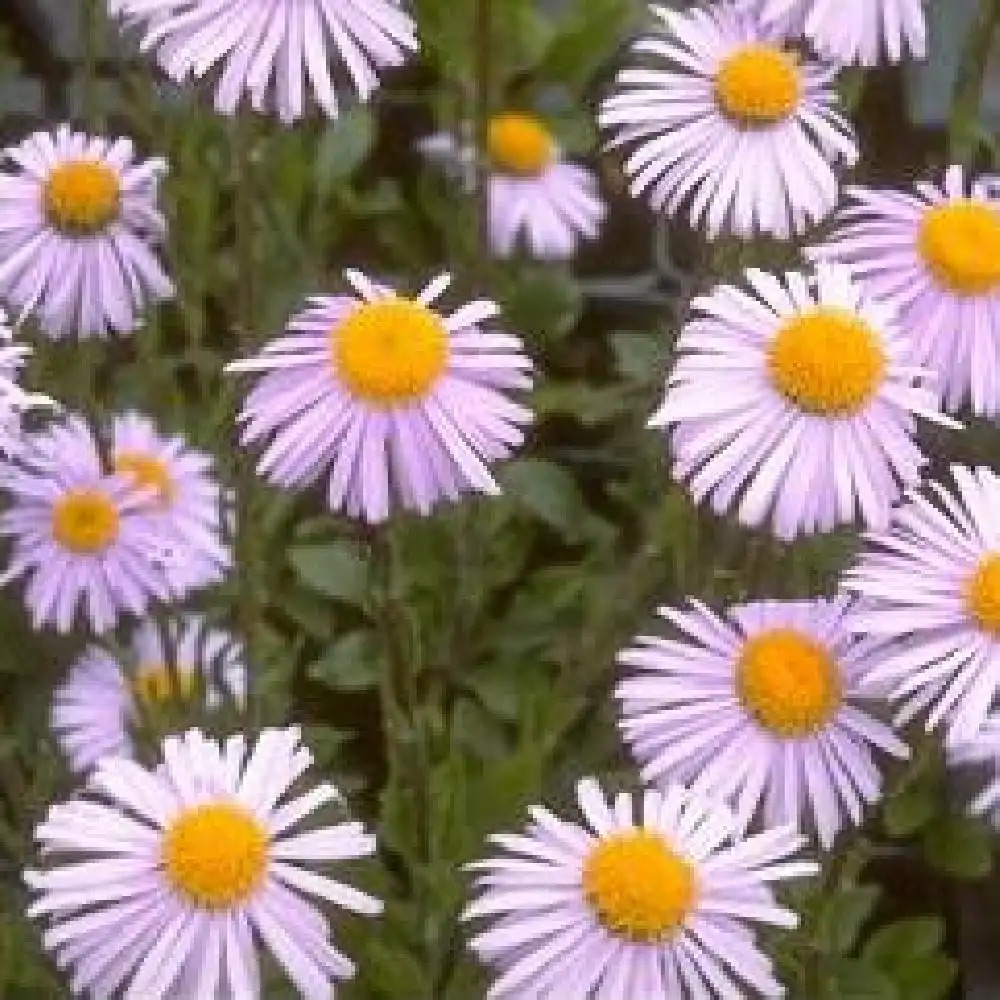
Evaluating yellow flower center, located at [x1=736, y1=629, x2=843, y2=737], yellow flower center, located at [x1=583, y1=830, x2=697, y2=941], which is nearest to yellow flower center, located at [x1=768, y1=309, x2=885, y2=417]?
yellow flower center, located at [x1=736, y1=629, x2=843, y2=737]

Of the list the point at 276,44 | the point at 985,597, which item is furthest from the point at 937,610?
the point at 276,44

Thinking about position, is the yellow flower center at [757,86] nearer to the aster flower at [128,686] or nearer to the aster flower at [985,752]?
the aster flower at [985,752]

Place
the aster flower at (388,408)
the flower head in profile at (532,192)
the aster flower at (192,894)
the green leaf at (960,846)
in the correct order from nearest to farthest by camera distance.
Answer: the aster flower at (192,894) < the aster flower at (388,408) < the green leaf at (960,846) < the flower head in profile at (532,192)

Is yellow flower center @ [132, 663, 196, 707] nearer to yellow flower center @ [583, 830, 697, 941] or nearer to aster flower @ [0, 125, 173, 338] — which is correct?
aster flower @ [0, 125, 173, 338]

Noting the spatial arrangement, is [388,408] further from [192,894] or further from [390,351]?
[192,894]

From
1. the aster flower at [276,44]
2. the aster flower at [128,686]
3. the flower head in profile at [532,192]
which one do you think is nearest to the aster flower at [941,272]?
the aster flower at [276,44]

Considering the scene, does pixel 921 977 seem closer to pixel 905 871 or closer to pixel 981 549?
pixel 905 871
